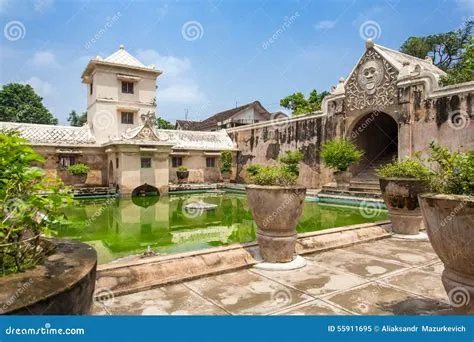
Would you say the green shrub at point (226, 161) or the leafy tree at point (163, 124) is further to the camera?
the leafy tree at point (163, 124)

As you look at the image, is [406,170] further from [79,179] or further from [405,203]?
[79,179]

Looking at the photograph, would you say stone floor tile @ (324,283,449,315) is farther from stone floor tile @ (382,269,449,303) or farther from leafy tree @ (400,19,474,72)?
leafy tree @ (400,19,474,72)

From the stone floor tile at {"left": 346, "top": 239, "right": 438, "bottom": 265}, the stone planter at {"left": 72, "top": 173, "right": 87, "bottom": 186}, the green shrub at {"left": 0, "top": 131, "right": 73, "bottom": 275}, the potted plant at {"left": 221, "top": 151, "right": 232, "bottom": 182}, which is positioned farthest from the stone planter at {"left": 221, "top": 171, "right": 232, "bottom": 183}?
the green shrub at {"left": 0, "top": 131, "right": 73, "bottom": 275}

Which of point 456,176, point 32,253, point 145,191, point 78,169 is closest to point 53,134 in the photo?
point 78,169

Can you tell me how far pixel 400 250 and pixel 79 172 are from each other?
48.3 feet

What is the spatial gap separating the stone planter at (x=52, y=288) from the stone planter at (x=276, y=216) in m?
2.04

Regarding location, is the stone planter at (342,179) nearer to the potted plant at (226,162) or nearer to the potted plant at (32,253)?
the potted plant at (226,162)

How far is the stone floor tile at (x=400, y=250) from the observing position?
4256 mm

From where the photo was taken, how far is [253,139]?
21.4m

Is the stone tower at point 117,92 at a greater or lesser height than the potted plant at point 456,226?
greater

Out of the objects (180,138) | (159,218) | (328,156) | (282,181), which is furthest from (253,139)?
(282,181)

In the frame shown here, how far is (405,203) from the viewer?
555cm

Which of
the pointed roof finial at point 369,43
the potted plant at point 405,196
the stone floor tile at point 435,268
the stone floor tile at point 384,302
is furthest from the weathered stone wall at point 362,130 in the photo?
the stone floor tile at point 384,302

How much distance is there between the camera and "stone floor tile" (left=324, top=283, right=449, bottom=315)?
9.00 ft
